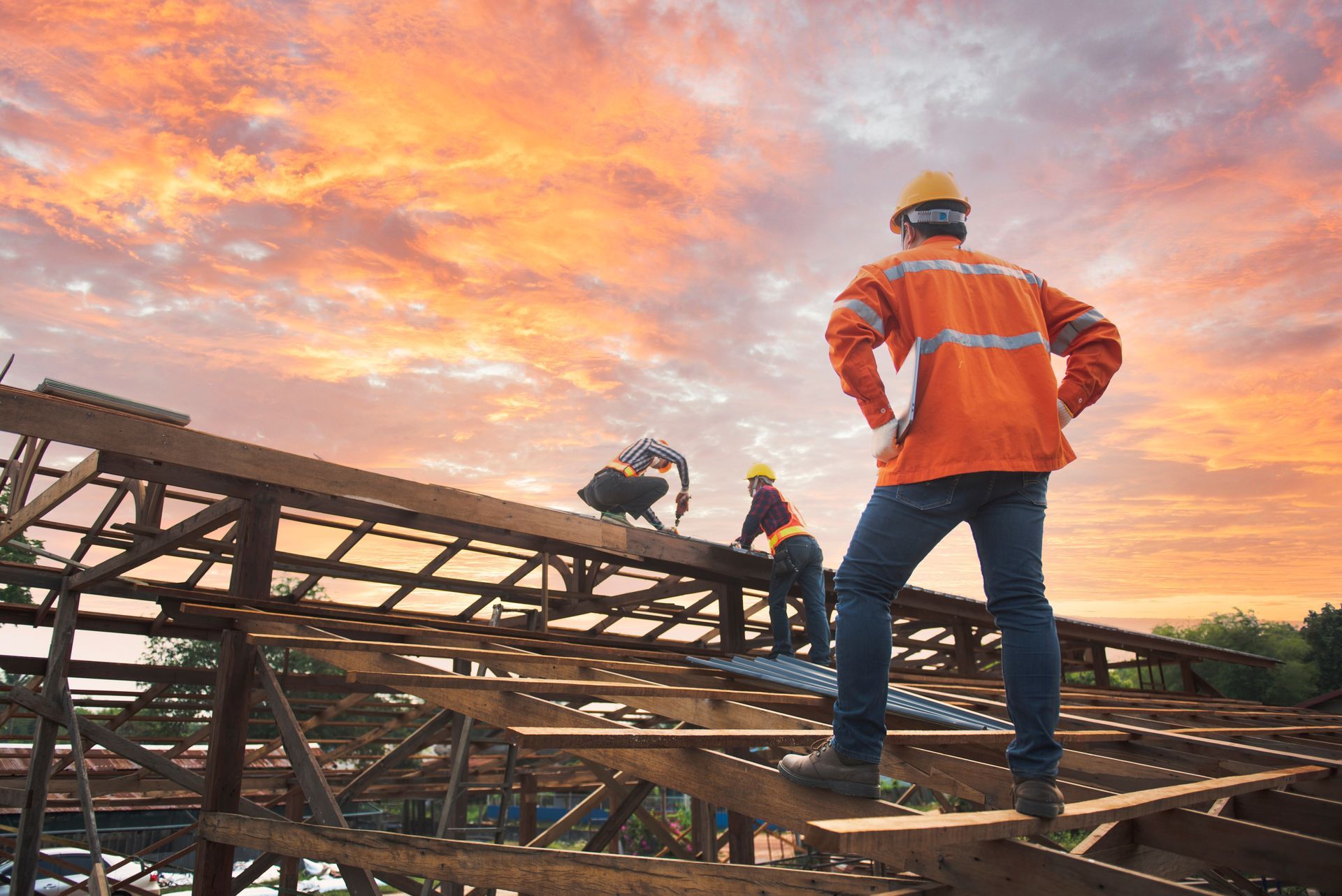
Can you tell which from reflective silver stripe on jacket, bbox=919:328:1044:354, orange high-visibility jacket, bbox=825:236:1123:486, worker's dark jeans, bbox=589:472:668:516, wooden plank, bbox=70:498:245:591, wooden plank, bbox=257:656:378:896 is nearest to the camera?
orange high-visibility jacket, bbox=825:236:1123:486

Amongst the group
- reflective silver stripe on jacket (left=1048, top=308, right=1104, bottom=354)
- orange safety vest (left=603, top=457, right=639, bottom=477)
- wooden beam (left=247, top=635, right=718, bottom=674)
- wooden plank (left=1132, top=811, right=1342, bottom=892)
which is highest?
orange safety vest (left=603, top=457, right=639, bottom=477)

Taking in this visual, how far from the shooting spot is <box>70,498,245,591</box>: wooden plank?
5.84 m

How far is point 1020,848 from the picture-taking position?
2.09m

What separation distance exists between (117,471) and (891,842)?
5.28m

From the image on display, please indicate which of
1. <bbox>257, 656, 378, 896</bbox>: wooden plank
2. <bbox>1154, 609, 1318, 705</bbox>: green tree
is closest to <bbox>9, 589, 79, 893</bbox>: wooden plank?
<bbox>257, 656, 378, 896</bbox>: wooden plank

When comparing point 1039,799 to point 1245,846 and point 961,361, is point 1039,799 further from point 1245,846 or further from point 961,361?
point 961,361

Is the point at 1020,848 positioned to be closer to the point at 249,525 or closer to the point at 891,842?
the point at 891,842

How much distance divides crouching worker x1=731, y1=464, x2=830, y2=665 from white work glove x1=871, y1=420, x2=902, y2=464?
516 centimetres

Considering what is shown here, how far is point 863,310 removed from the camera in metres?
2.78

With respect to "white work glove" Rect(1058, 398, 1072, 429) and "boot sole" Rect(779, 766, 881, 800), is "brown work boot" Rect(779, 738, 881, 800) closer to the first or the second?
"boot sole" Rect(779, 766, 881, 800)

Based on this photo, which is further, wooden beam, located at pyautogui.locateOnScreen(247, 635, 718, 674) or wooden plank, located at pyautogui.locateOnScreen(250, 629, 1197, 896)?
wooden beam, located at pyautogui.locateOnScreen(247, 635, 718, 674)

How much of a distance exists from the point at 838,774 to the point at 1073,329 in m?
1.78

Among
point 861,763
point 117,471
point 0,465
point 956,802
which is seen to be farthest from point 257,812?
point 956,802

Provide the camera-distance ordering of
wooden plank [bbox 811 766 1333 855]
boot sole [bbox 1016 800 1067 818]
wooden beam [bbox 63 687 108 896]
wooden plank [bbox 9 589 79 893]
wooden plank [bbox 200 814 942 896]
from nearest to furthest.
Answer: wooden plank [bbox 811 766 1333 855] → boot sole [bbox 1016 800 1067 818] → wooden plank [bbox 200 814 942 896] → wooden beam [bbox 63 687 108 896] → wooden plank [bbox 9 589 79 893]
